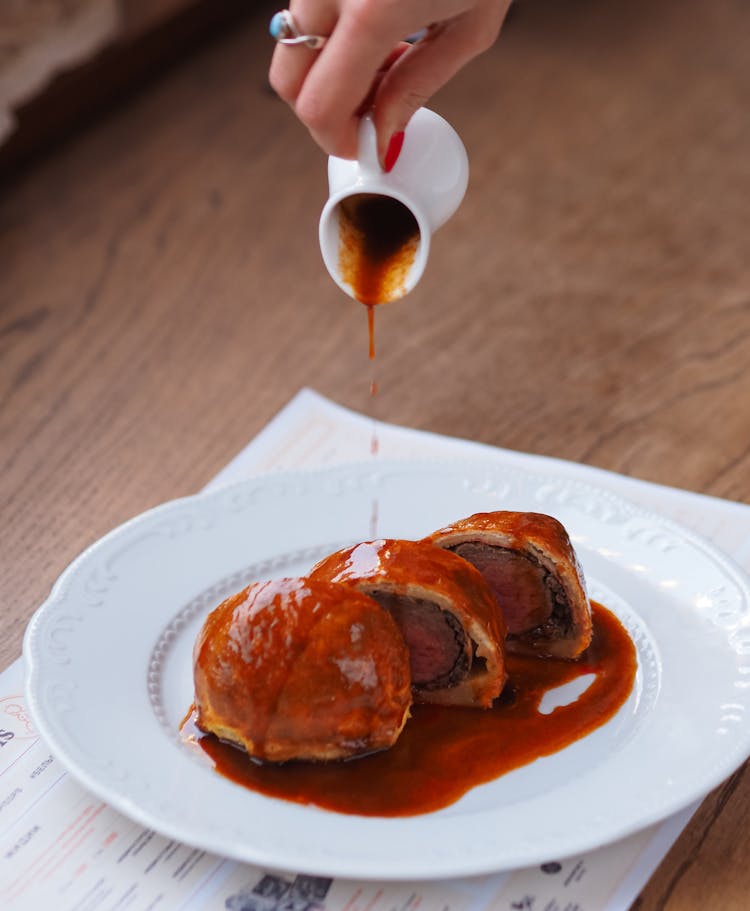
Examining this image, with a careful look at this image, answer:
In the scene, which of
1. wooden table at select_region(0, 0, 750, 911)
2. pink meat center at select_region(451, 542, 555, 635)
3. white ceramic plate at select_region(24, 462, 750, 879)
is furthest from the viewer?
wooden table at select_region(0, 0, 750, 911)

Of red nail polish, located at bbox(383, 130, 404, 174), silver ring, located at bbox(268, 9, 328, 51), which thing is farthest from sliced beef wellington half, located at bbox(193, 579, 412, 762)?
silver ring, located at bbox(268, 9, 328, 51)

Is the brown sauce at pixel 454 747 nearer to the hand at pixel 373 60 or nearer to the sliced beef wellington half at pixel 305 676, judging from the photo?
the sliced beef wellington half at pixel 305 676

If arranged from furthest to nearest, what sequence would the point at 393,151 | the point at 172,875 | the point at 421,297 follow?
the point at 421,297, the point at 393,151, the point at 172,875

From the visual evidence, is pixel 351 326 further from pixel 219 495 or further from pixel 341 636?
A: pixel 341 636

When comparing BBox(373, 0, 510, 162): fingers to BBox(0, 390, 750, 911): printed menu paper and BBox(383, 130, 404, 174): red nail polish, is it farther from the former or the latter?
BBox(0, 390, 750, 911): printed menu paper

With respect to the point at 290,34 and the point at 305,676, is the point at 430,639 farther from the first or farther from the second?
the point at 290,34

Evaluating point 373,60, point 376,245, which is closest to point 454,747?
point 376,245

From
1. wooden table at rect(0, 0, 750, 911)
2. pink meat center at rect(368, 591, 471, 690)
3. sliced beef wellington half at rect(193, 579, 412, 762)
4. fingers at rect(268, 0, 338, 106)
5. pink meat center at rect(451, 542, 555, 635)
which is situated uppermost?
fingers at rect(268, 0, 338, 106)
